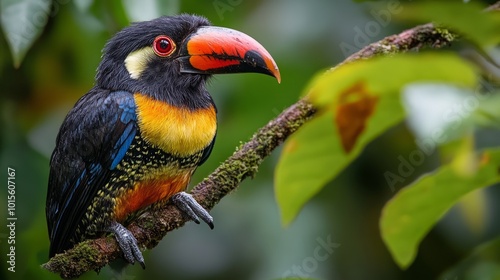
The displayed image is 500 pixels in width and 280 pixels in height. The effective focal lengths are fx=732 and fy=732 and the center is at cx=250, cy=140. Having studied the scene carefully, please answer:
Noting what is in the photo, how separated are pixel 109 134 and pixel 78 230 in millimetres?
361

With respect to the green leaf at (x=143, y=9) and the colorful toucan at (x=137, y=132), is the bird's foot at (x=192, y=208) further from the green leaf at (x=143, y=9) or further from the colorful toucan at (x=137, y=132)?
the green leaf at (x=143, y=9)

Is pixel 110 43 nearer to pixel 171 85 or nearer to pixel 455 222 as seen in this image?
pixel 171 85

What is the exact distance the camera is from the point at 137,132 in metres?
2.48

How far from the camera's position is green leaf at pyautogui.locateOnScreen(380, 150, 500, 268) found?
2.99ft

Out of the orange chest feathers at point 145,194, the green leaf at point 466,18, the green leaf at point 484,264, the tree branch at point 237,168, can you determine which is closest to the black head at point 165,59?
the orange chest feathers at point 145,194

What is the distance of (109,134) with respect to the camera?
250 cm

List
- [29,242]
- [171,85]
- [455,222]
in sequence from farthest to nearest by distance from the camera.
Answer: [455,222] < [171,85] < [29,242]

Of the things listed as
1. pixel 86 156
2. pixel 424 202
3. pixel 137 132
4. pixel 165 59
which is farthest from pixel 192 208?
pixel 424 202

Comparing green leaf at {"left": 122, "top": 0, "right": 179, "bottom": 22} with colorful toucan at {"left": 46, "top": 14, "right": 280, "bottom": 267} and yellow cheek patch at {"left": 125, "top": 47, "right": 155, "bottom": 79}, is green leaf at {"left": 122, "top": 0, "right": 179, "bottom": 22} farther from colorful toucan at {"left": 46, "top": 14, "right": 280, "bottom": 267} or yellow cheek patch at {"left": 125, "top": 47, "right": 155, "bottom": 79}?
yellow cheek patch at {"left": 125, "top": 47, "right": 155, "bottom": 79}

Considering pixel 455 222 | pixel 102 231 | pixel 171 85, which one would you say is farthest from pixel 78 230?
pixel 455 222

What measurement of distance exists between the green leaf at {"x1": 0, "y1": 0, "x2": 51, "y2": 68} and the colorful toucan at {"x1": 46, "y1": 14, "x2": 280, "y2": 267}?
551 mm

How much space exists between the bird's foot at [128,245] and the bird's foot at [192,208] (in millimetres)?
189

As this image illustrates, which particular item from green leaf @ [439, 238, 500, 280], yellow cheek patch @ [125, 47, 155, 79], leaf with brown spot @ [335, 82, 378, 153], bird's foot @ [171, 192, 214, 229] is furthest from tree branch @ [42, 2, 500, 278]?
leaf with brown spot @ [335, 82, 378, 153]

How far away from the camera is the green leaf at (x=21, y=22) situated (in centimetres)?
192
